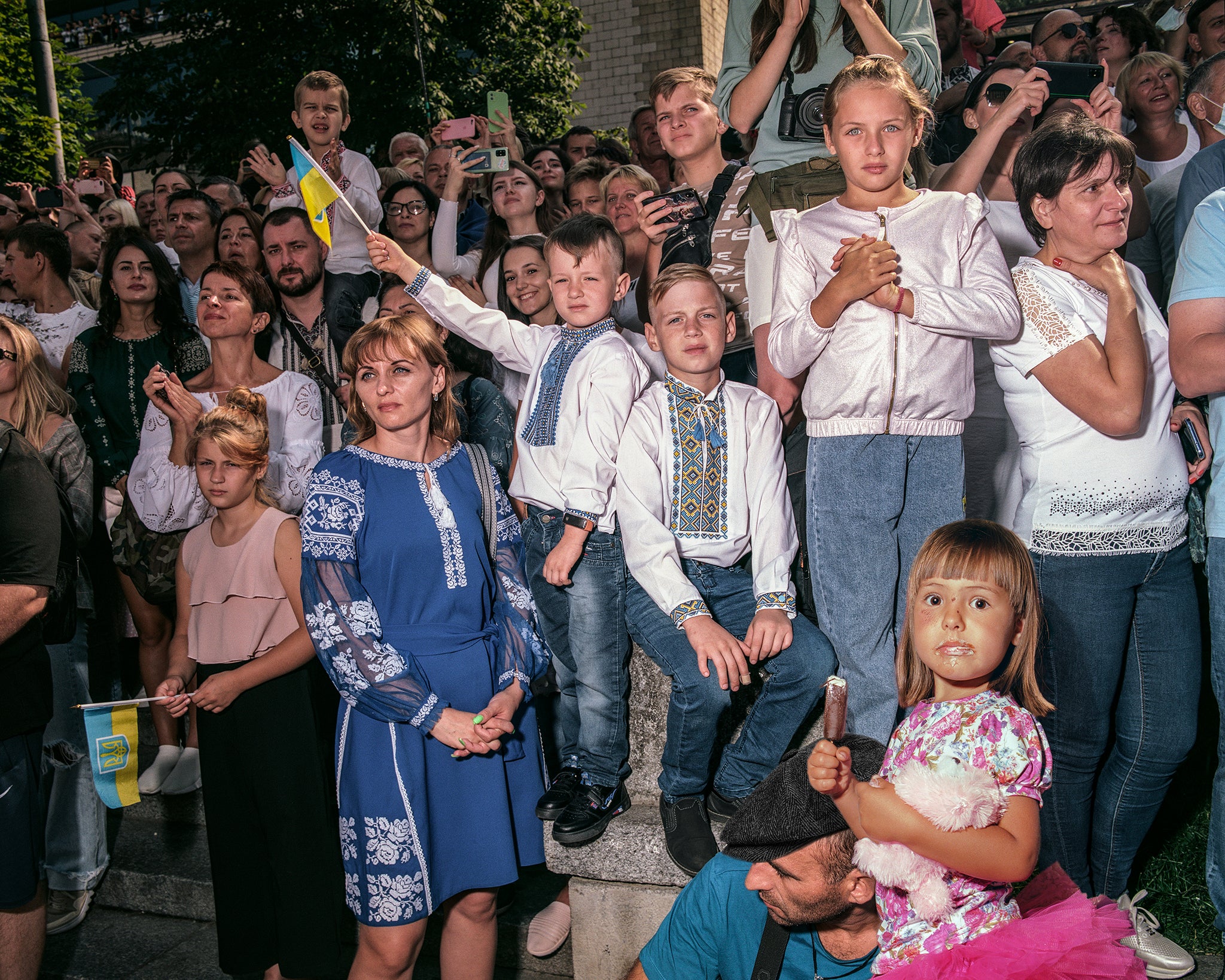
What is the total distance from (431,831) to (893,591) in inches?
58.7

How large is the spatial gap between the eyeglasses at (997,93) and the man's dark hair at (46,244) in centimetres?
459

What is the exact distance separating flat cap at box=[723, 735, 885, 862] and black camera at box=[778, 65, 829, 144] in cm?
223

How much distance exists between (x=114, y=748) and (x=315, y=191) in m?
2.04

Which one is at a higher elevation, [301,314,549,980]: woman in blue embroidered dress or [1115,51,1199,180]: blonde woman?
[1115,51,1199,180]: blonde woman

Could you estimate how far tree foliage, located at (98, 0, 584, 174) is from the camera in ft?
55.0

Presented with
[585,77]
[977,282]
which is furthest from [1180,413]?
[585,77]

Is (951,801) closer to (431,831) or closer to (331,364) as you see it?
(431,831)

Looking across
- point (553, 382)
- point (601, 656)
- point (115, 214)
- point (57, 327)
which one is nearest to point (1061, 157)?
point (553, 382)

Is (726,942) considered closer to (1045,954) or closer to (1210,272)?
(1045,954)

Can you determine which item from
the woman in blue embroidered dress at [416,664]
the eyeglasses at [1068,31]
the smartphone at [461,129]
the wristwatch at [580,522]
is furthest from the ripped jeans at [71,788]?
the eyeglasses at [1068,31]

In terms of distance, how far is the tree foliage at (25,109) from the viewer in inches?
932

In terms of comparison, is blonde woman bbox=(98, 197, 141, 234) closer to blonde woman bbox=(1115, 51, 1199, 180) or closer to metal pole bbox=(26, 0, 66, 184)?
blonde woman bbox=(1115, 51, 1199, 180)

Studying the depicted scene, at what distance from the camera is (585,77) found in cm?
2241

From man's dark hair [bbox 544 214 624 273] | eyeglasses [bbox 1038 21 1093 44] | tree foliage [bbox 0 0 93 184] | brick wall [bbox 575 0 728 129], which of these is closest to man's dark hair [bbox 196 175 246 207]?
man's dark hair [bbox 544 214 624 273]
